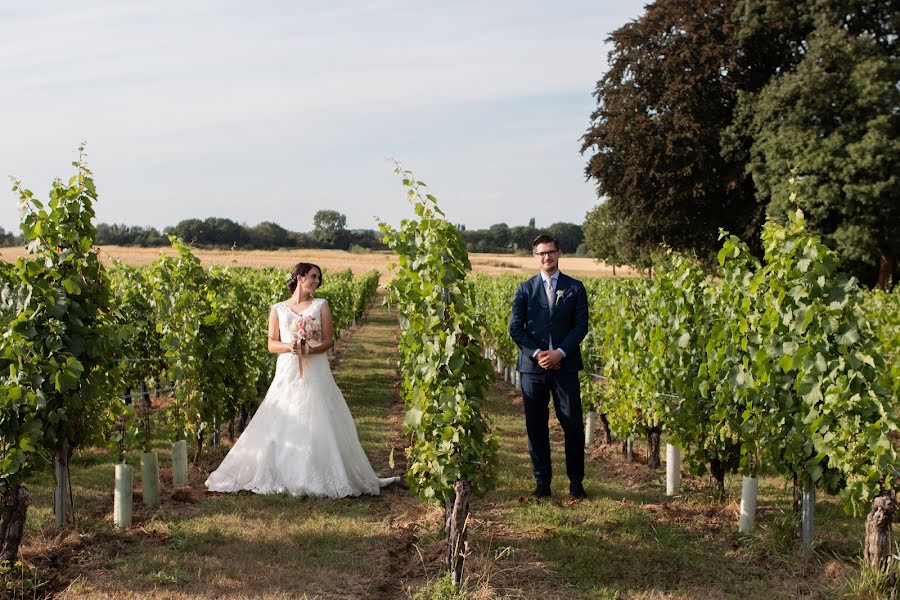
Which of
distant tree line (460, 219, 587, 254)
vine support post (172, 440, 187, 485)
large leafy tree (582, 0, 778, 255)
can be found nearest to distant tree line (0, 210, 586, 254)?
distant tree line (460, 219, 587, 254)

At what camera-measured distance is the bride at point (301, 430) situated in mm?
6430

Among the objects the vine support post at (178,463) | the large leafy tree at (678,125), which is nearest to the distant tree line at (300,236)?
the large leafy tree at (678,125)

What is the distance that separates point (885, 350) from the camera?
11.2m

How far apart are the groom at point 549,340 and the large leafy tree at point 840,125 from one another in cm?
1705

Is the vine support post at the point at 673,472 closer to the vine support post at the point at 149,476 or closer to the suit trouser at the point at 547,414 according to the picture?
the suit trouser at the point at 547,414

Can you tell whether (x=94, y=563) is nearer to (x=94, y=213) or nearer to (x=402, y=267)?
(x=94, y=213)

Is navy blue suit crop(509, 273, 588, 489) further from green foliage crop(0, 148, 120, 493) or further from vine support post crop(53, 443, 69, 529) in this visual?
vine support post crop(53, 443, 69, 529)

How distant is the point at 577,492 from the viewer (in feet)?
20.9

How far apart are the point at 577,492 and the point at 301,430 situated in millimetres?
2350

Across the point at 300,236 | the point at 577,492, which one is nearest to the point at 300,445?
the point at 577,492

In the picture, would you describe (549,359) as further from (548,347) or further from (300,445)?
(300,445)

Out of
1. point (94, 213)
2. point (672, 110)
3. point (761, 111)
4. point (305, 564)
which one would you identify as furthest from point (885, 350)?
point (672, 110)

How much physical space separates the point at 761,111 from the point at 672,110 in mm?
3128

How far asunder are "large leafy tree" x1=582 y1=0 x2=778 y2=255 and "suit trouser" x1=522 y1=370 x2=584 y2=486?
20367mm
